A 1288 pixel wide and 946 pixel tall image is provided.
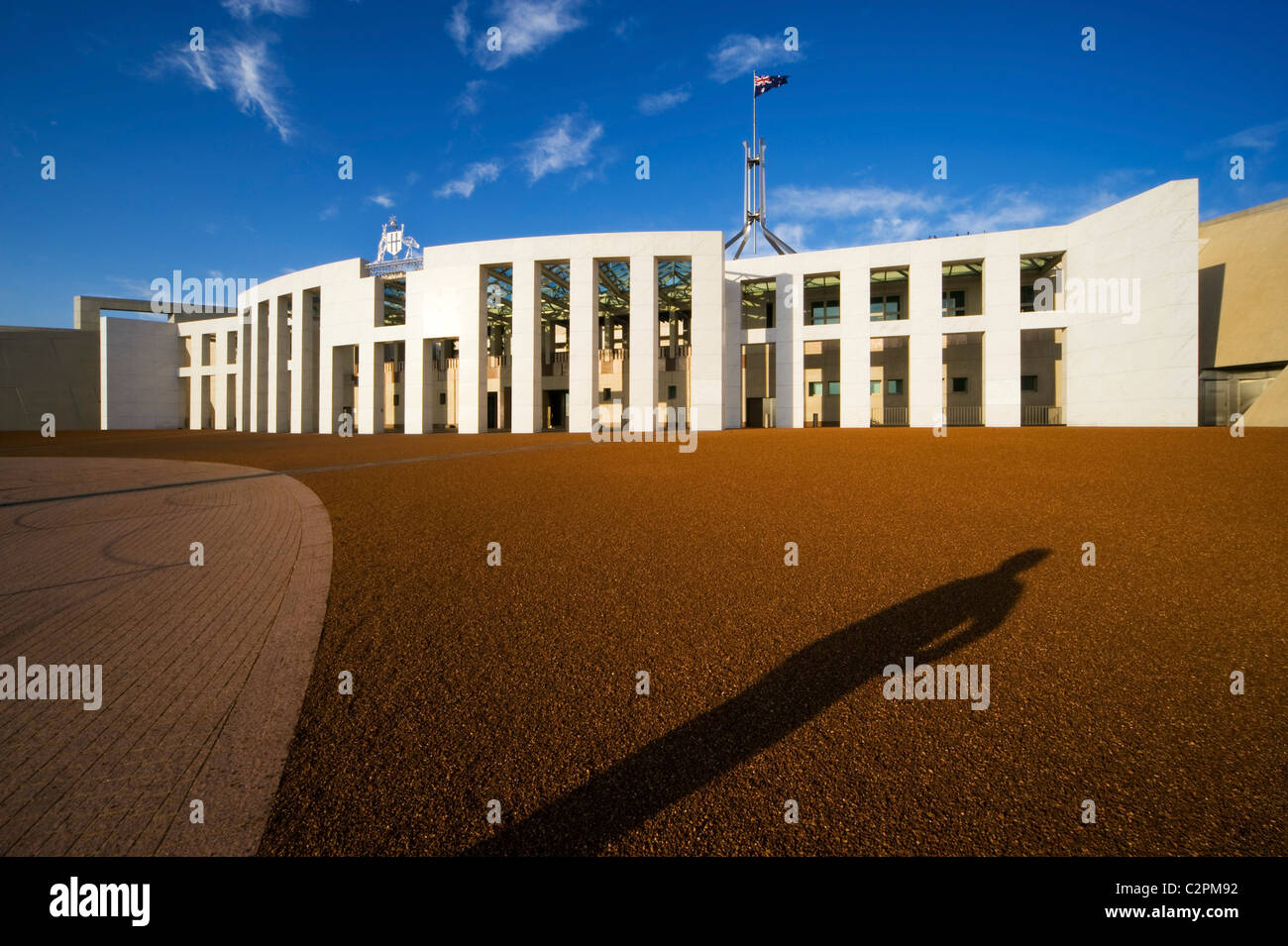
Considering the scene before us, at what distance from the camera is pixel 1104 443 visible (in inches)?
615

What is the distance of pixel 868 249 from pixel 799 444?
1820 cm

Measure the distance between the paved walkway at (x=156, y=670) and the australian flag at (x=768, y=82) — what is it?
134ft

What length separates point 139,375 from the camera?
48562 millimetres

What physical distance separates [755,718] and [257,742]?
312 cm

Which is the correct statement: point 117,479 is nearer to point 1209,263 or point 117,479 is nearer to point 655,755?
point 655,755

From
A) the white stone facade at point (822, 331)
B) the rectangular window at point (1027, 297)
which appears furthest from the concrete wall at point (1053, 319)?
the rectangular window at point (1027, 297)

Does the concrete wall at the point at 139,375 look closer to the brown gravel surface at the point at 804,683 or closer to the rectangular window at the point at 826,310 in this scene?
the rectangular window at the point at 826,310

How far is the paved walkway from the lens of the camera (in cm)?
262

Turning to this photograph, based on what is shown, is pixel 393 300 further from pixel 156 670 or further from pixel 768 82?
pixel 156 670

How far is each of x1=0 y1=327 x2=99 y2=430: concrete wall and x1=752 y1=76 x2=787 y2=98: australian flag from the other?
62.0 meters

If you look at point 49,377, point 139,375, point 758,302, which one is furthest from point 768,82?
point 49,377
